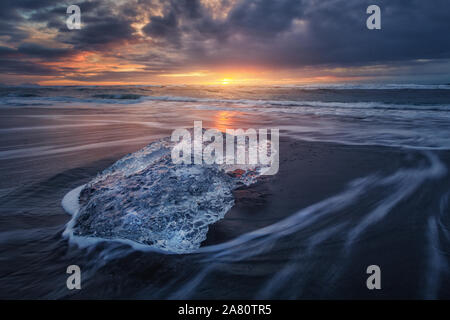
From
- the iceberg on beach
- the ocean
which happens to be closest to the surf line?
the iceberg on beach

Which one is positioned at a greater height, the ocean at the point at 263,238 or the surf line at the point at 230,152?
the surf line at the point at 230,152

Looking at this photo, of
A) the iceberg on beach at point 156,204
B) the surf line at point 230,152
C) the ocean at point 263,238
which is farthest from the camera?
the surf line at point 230,152

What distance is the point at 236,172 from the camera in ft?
12.9

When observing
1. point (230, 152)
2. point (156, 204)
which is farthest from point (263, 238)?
point (230, 152)

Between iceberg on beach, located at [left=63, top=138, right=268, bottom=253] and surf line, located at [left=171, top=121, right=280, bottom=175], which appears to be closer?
iceberg on beach, located at [left=63, top=138, right=268, bottom=253]

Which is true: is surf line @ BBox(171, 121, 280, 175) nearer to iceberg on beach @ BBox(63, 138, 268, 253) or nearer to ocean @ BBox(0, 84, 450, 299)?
iceberg on beach @ BBox(63, 138, 268, 253)

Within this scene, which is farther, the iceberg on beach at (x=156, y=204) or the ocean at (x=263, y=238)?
the iceberg on beach at (x=156, y=204)

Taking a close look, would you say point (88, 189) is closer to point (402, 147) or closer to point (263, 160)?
point (263, 160)

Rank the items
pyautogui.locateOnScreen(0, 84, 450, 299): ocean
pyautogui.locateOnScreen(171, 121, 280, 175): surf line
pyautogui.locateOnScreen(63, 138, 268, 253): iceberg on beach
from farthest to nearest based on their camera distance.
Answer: pyautogui.locateOnScreen(171, 121, 280, 175): surf line → pyautogui.locateOnScreen(63, 138, 268, 253): iceberg on beach → pyautogui.locateOnScreen(0, 84, 450, 299): ocean

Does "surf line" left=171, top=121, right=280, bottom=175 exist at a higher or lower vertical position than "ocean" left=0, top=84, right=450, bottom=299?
higher

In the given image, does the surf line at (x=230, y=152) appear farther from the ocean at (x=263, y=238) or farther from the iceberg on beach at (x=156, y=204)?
the ocean at (x=263, y=238)

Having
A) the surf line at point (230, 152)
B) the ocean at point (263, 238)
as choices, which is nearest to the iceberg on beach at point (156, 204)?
the ocean at point (263, 238)
